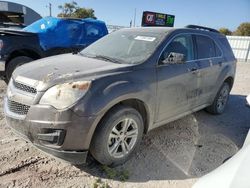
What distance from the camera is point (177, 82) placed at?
13.6 ft

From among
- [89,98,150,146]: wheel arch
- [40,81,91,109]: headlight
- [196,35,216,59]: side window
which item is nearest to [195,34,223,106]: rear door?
[196,35,216,59]: side window

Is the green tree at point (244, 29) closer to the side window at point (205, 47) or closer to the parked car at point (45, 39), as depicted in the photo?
the parked car at point (45, 39)

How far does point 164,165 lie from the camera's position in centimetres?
370

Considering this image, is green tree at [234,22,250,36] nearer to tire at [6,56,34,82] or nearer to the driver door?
tire at [6,56,34,82]

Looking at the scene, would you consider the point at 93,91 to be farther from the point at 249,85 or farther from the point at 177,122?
the point at 249,85

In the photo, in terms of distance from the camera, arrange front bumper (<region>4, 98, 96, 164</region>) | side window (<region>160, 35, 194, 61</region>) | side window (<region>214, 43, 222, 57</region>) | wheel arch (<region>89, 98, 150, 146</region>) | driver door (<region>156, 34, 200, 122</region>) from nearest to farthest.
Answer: front bumper (<region>4, 98, 96, 164</region>)
wheel arch (<region>89, 98, 150, 146</region>)
driver door (<region>156, 34, 200, 122</region>)
side window (<region>160, 35, 194, 61</region>)
side window (<region>214, 43, 222, 57</region>)

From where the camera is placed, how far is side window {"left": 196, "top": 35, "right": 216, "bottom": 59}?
16.1ft

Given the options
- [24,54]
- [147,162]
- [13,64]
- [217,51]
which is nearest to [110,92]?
[147,162]

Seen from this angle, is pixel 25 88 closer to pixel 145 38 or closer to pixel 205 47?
pixel 145 38

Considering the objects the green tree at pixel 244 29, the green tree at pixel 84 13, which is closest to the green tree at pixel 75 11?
the green tree at pixel 84 13

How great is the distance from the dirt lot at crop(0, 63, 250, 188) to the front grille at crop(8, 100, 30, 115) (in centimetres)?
71

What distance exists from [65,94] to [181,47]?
2.33 m

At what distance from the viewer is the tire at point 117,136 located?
3.18 meters

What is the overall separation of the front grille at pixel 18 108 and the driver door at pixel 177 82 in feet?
5.71
